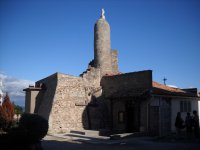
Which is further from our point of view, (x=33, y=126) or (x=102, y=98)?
(x=102, y=98)

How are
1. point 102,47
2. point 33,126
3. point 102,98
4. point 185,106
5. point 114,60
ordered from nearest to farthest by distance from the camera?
1. point 33,126
2. point 185,106
3. point 102,98
4. point 102,47
5. point 114,60

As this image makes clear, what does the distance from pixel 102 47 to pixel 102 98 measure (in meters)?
5.11

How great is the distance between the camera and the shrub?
1189cm

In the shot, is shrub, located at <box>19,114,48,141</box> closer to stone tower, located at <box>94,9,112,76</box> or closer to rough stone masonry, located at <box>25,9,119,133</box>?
rough stone masonry, located at <box>25,9,119,133</box>

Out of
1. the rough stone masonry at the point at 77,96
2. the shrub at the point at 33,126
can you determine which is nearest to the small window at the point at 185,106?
the rough stone masonry at the point at 77,96

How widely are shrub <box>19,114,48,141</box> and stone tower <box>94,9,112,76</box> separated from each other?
1412cm

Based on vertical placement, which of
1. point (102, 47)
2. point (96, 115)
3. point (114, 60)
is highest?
point (102, 47)

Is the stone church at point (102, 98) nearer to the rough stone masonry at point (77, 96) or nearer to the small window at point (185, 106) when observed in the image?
the rough stone masonry at point (77, 96)

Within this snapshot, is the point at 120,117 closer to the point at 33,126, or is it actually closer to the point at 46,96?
the point at 46,96

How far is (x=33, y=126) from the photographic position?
12242mm

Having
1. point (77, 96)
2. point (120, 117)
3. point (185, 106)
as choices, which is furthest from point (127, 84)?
point (185, 106)

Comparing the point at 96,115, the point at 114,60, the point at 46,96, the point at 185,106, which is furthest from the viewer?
the point at 114,60

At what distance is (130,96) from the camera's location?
20609 millimetres

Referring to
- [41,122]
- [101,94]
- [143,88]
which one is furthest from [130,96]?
[41,122]
